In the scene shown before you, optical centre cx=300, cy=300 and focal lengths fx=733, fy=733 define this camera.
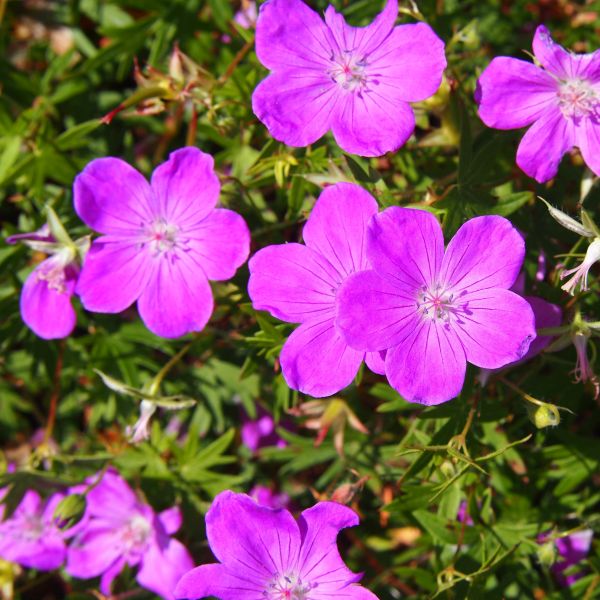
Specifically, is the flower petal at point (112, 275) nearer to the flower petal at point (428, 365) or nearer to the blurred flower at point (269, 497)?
the flower petal at point (428, 365)

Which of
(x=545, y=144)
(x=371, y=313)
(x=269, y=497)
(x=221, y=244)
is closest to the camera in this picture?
(x=371, y=313)

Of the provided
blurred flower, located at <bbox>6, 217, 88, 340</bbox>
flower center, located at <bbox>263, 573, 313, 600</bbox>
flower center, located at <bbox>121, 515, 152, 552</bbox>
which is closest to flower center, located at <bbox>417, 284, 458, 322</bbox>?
flower center, located at <bbox>263, 573, 313, 600</bbox>

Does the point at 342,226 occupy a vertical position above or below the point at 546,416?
above

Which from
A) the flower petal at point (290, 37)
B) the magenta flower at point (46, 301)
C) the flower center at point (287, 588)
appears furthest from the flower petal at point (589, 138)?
the magenta flower at point (46, 301)

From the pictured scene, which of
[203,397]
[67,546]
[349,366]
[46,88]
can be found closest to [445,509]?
[349,366]

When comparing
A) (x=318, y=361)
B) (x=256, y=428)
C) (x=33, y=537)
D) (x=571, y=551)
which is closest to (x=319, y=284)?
(x=318, y=361)

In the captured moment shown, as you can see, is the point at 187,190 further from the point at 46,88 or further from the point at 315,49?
the point at 46,88

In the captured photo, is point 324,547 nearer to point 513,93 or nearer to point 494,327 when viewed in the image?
point 494,327
